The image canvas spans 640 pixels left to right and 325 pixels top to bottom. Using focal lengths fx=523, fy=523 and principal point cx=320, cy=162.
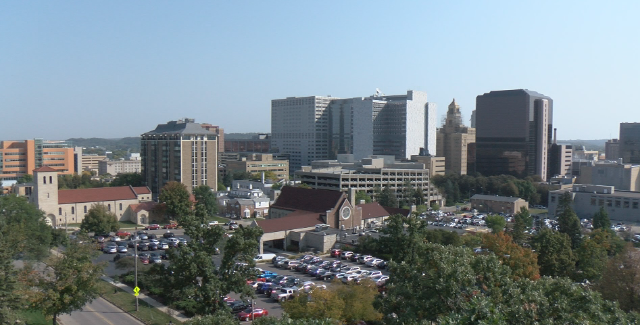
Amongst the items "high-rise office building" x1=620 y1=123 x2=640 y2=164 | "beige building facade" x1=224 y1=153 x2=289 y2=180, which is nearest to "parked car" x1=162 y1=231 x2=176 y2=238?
"beige building facade" x1=224 y1=153 x2=289 y2=180

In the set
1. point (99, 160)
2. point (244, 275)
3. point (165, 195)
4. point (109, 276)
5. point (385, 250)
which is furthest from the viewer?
point (99, 160)

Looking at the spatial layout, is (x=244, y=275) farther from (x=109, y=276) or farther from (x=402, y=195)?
(x=402, y=195)

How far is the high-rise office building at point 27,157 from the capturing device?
308 feet

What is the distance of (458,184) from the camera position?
87062 mm

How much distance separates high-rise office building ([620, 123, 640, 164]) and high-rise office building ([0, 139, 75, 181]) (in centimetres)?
12946

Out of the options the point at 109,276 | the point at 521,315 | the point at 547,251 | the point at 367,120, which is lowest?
the point at 109,276

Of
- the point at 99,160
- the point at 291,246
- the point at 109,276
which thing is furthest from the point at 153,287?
the point at 99,160

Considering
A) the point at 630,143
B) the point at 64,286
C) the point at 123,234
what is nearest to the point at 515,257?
the point at 64,286

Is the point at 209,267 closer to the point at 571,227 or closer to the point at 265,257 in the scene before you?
the point at 265,257

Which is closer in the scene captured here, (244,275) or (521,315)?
(521,315)

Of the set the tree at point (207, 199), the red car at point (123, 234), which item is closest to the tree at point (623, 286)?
the red car at point (123, 234)

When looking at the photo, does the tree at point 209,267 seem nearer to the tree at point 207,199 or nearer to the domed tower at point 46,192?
the domed tower at point 46,192

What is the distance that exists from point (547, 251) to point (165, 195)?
3728 centimetres

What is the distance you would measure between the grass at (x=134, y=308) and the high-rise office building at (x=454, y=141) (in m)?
96.7
